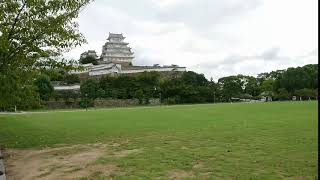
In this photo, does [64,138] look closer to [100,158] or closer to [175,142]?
[175,142]

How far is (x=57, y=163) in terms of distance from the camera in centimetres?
1002

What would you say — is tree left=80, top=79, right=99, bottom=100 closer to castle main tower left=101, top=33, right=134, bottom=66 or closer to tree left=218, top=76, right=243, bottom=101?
castle main tower left=101, top=33, right=134, bottom=66

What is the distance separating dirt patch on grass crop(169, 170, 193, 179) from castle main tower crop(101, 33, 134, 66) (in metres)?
93.4

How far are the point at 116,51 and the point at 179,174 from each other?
97146 mm

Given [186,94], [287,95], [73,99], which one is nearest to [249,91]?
[287,95]

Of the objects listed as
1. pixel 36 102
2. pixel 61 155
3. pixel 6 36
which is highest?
pixel 6 36

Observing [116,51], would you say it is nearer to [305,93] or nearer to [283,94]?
[283,94]

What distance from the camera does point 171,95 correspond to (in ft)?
264

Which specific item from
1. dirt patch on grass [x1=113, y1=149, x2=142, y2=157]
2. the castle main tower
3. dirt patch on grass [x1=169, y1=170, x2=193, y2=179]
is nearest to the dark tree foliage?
the castle main tower

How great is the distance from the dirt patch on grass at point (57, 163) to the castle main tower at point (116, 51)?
291ft

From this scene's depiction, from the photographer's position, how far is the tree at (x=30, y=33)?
11.4 m

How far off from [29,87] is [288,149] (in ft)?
28.4

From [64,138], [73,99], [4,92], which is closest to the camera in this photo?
[4,92]

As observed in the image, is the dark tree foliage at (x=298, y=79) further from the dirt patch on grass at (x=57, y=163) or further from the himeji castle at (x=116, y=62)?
the dirt patch on grass at (x=57, y=163)
